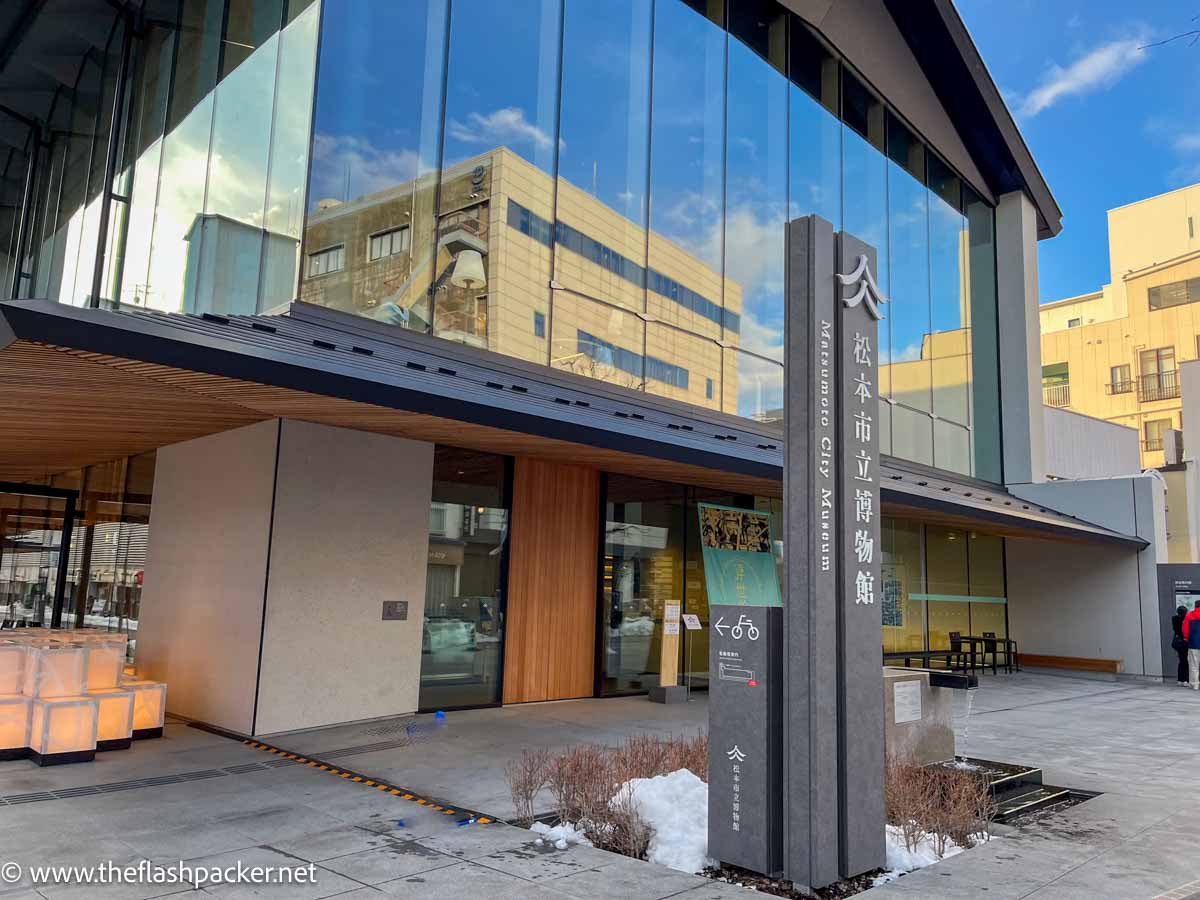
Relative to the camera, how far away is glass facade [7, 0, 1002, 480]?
10.4 meters

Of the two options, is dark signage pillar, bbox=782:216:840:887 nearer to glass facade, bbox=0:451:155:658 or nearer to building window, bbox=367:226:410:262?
building window, bbox=367:226:410:262

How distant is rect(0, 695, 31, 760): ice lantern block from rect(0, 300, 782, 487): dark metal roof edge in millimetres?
3744

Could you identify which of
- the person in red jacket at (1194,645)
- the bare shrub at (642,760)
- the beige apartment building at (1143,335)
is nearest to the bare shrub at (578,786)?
the bare shrub at (642,760)

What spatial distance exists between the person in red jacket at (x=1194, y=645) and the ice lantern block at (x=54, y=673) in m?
19.0

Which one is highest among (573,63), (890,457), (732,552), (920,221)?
(920,221)

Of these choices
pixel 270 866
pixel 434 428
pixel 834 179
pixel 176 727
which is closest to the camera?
pixel 270 866

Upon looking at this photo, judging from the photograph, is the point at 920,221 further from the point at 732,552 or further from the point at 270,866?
the point at 270,866

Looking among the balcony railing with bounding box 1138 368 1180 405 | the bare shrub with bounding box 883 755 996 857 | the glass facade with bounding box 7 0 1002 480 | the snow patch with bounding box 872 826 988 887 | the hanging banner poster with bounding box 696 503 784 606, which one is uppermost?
the balcony railing with bounding box 1138 368 1180 405

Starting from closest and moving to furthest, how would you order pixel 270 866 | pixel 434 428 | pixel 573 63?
pixel 270 866
pixel 434 428
pixel 573 63

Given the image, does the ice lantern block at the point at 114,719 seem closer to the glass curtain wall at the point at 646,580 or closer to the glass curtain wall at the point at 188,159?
the glass curtain wall at the point at 188,159

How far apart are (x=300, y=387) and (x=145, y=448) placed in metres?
6.58

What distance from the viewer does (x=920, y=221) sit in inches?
864

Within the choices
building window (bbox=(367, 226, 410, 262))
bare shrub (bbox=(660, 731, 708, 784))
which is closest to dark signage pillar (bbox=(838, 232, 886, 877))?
bare shrub (bbox=(660, 731, 708, 784))

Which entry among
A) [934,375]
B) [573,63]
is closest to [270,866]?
→ [573,63]
